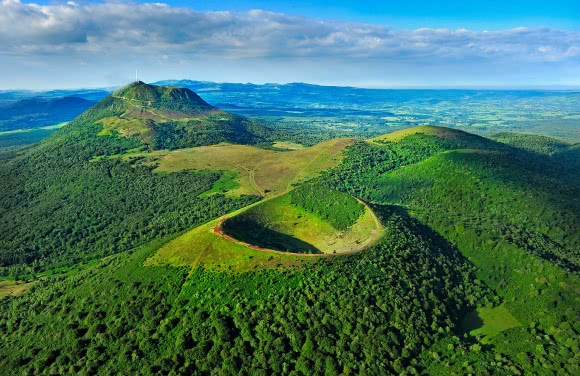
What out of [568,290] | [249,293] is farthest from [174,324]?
[568,290]

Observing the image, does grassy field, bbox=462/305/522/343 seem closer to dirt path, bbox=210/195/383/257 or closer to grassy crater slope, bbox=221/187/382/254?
dirt path, bbox=210/195/383/257

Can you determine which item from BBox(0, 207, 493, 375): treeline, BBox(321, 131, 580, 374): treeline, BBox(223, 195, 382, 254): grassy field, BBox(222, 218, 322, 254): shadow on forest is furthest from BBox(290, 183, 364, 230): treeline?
BBox(0, 207, 493, 375): treeline

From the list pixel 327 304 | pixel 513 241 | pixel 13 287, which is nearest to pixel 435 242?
pixel 513 241

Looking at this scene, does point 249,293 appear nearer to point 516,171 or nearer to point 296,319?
point 296,319

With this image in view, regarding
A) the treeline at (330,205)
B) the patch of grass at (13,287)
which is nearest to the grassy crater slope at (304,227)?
the treeline at (330,205)

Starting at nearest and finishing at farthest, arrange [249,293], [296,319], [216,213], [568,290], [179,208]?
[296,319] < [249,293] < [568,290] < [216,213] < [179,208]

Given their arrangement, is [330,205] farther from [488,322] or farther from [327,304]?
[488,322]
